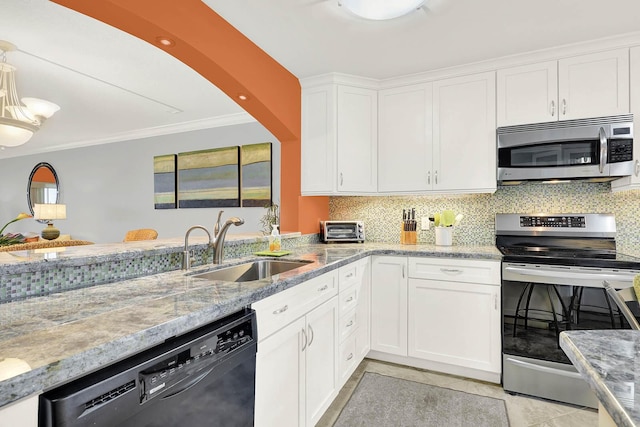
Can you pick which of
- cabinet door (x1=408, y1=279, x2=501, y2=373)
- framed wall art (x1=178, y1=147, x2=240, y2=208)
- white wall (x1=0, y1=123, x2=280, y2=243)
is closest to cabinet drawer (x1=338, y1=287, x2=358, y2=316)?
cabinet door (x1=408, y1=279, x2=501, y2=373)

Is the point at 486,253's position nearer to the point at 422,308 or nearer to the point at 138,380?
the point at 422,308

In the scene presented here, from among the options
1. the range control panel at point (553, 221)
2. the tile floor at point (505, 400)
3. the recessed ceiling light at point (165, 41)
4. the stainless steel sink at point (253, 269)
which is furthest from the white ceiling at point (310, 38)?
the tile floor at point (505, 400)

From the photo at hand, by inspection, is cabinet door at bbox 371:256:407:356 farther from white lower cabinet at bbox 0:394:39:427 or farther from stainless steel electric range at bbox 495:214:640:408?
white lower cabinet at bbox 0:394:39:427

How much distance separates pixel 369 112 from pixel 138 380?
2681 millimetres

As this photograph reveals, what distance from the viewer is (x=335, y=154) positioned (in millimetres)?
2830

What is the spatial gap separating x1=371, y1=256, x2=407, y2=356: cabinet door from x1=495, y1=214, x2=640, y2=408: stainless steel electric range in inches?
26.6

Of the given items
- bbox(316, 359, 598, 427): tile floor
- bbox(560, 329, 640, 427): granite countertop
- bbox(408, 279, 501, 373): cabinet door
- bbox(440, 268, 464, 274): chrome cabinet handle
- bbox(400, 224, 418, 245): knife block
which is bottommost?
bbox(316, 359, 598, 427): tile floor

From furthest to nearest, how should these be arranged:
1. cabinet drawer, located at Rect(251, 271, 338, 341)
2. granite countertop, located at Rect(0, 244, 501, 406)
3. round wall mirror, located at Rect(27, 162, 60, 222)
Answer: round wall mirror, located at Rect(27, 162, 60, 222), cabinet drawer, located at Rect(251, 271, 338, 341), granite countertop, located at Rect(0, 244, 501, 406)

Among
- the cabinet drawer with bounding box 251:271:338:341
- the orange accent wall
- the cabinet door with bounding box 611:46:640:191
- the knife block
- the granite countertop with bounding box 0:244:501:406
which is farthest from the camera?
the knife block

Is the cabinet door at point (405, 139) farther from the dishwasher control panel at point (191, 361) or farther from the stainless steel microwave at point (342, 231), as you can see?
the dishwasher control panel at point (191, 361)

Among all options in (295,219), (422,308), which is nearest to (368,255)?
(422,308)

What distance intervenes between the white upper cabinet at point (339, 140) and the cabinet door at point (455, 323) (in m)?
1.01

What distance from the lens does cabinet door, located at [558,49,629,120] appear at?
7.33 ft

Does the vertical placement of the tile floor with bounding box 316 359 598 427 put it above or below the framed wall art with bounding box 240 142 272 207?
below
